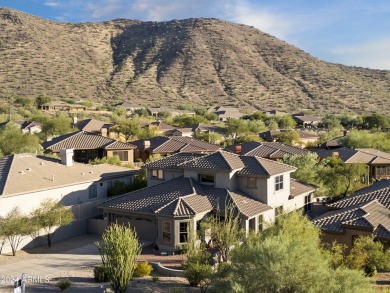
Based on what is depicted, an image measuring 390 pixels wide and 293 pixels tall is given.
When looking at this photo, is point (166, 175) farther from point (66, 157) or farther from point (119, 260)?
point (119, 260)

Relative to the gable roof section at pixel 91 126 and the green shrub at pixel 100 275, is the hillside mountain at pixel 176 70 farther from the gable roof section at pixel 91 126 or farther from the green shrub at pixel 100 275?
the green shrub at pixel 100 275

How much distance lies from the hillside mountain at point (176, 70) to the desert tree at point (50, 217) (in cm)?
9415

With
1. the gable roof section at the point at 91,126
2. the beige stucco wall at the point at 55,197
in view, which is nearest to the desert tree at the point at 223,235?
the beige stucco wall at the point at 55,197

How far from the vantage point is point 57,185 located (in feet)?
103

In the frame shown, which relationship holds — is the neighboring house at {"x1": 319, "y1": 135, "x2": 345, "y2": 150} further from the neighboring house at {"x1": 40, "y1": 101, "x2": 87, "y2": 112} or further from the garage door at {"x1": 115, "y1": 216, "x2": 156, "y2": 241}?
the neighboring house at {"x1": 40, "y1": 101, "x2": 87, "y2": 112}

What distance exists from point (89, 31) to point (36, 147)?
424 ft

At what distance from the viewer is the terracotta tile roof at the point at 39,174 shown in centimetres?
2967

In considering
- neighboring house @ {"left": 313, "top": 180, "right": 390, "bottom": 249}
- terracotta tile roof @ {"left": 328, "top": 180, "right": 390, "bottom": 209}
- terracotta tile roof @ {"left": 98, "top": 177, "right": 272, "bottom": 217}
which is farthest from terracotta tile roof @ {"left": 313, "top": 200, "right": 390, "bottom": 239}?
terracotta tile roof @ {"left": 98, "top": 177, "right": 272, "bottom": 217}

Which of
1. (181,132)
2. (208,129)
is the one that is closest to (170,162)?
(181,132)

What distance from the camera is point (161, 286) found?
69.1 feet

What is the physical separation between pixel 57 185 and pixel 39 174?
1.84 m

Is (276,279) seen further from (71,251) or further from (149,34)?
(149,34)

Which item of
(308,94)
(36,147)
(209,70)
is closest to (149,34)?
(209,70)

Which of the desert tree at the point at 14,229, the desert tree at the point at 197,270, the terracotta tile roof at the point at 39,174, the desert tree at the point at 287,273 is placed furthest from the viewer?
the terracotta tile roof at the point at 39,174
